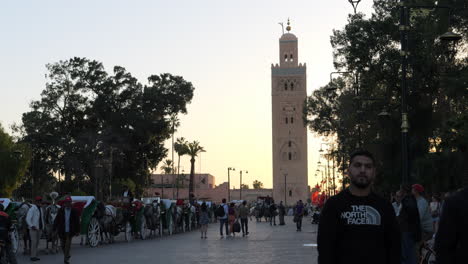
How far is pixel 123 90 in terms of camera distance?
241 ft

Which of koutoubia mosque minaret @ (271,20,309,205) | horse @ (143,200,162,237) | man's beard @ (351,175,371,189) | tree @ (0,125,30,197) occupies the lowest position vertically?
man's beard @ (351,175,371,189)

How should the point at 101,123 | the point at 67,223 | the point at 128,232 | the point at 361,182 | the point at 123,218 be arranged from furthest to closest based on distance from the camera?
the point at 101,123
the point at 128,232
the point at 123,218
the point at 67,223
the point at 361,182

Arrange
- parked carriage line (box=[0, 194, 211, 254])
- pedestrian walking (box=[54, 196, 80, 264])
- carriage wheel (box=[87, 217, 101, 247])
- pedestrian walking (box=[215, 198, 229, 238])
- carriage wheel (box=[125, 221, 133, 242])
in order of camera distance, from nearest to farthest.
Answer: pedestrian walking (box=[54, 196, 80, 264])
parked carriage line (box=[0, 194, 211, 254])
carriage wheel (box=[87, 217, 101, 247])
carriage wheel (box=[125, 221, 133, 242])
pedestrian walking (box=[215, 198, 229, 238])

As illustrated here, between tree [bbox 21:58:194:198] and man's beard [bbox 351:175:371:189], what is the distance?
62.4m

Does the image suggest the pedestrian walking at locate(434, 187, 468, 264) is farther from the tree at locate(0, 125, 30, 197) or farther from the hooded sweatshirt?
the tree at locate(0, 125, 30, 197)

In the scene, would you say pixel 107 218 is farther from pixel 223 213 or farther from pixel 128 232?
pixel 223 213

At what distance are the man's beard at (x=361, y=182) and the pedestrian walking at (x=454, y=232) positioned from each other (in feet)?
3.37

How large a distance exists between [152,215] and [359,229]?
30.2 metres

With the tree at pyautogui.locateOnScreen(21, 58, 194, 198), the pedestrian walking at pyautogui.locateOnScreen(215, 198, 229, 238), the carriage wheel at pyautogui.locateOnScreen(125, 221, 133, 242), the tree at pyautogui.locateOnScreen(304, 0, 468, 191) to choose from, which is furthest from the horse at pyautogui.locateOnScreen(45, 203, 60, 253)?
the tree at pyautogui.locateOnScreen(21, 58, 194, 198)

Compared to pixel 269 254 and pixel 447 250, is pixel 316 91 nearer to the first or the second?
pixel 269 254

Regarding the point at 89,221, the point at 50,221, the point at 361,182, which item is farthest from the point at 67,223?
the point at 361,182

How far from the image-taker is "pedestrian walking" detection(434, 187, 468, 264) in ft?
15.5

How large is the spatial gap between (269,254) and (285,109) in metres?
134

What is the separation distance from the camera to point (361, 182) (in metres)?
5.77
